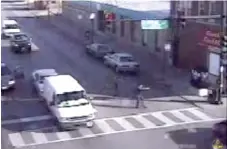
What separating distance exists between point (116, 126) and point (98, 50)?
2.76 metres

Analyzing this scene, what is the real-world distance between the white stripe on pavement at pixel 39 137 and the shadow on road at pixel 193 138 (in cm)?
90

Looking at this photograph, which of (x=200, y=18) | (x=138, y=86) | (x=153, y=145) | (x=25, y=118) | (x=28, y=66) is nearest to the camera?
(x=200, y=18)

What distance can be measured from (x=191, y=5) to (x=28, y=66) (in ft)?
7.60

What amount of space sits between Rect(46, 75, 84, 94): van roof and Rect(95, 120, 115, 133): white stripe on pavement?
1.03 ft

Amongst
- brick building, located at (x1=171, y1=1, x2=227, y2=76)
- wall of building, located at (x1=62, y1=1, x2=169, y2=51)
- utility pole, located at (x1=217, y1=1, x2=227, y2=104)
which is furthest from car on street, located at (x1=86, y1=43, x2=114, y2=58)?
utility pole, located at (x1=217, y1=1, x2=227, y2=104)

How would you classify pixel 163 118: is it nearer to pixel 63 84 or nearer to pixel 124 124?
pixel 124 124

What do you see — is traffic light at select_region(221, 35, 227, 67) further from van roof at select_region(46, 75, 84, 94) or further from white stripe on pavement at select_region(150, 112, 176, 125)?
van roof at select_region(46, 75, 84, 94)

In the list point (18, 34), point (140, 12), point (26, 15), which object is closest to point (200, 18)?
point (26, 15)

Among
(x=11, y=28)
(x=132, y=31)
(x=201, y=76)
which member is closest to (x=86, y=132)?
(x=201, y=76)

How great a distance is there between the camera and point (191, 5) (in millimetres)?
3500

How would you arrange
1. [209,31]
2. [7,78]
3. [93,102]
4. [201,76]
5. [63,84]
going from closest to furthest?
1. [209,31]
2. [201,76]
3. [63,84]
4. [93,102]
5. [7,78]

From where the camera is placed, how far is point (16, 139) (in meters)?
3.53

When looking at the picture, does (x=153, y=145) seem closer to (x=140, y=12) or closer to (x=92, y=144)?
(x=92, y=144)

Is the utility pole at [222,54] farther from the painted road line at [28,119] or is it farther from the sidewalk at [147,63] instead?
the painted road line at [28,119]
